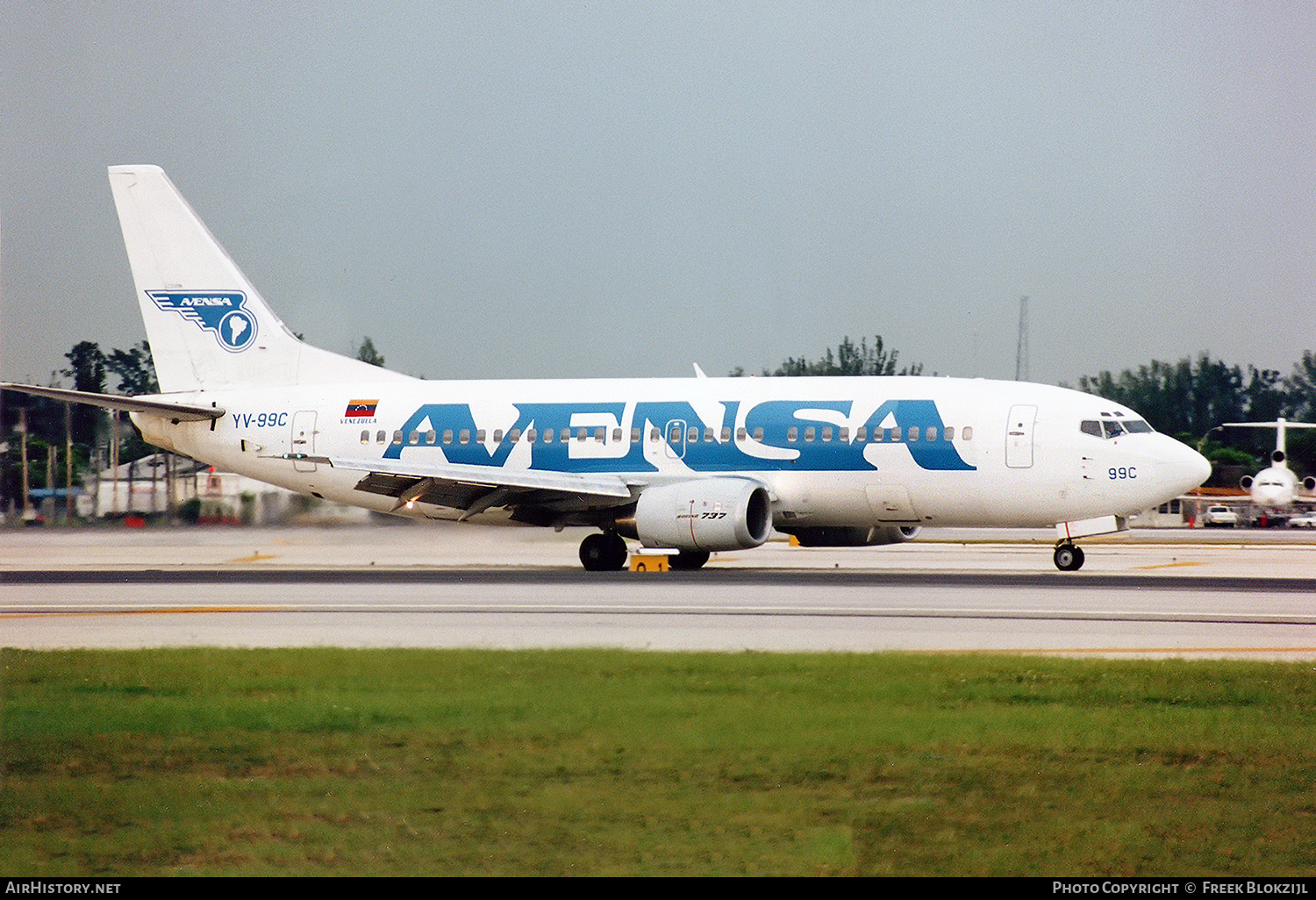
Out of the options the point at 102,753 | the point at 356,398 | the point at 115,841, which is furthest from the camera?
the point at 356,398

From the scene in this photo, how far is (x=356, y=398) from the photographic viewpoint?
110ft

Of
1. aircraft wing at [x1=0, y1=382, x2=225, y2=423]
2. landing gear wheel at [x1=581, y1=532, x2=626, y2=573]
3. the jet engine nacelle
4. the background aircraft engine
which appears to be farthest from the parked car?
aircraft wing at [x1=0, y1=382, x2=225, y2=423]

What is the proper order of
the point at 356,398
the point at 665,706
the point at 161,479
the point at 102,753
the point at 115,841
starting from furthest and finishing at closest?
the point at 161,479 < the point at 356,398 < the point at 665,706 < the point at 102,753 < the point at 115,841

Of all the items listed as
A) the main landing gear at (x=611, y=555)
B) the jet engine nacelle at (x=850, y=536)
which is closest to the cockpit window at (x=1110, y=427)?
the jet engine nacelle at (x=850, y=536)

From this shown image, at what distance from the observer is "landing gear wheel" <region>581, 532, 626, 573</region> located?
2920 centimetres

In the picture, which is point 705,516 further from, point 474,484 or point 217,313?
point 217,313

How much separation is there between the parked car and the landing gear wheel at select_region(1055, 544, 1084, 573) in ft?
173

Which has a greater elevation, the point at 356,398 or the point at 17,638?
the point at 356,398

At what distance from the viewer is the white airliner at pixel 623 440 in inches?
1085

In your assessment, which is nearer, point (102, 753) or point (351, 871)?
point (351, 871)

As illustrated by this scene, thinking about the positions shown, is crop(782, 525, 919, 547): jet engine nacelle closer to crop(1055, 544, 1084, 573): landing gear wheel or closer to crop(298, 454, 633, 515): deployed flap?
crop(1055, 544, 1084, 573): landing gear wheel

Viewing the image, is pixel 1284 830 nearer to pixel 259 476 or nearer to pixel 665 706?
pixel 665 706
